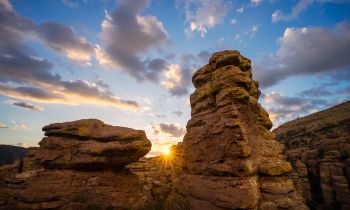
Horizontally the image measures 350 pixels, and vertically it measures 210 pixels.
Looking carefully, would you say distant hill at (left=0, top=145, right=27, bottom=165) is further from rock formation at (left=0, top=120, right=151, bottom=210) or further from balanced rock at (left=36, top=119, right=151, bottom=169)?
rock formation at (left=0, top=120, right=151, bottom=210)

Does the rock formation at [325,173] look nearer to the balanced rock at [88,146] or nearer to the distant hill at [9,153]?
the balanced rock at [88,146]

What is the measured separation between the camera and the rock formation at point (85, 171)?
61.6 ft

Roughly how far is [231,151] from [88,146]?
1339cm

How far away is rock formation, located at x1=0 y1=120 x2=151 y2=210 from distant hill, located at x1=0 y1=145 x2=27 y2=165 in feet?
429

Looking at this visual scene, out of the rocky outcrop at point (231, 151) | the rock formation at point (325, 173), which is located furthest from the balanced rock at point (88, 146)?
the rock formation at point (325, 173)

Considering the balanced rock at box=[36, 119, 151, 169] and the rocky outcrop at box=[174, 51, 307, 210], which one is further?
the balanced rock at box=[36, 119, 151, 169]

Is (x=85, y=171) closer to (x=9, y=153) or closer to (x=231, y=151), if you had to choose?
(x=231, y=151)

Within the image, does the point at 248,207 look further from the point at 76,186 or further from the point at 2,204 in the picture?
the point at 2,204

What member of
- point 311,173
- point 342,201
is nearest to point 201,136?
point 342,201

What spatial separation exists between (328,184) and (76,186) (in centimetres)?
5561

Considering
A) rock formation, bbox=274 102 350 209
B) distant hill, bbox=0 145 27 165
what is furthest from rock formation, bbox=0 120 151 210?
distant hill, bbox=0 145 27 165

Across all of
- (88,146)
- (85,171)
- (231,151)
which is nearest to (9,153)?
(85,171)

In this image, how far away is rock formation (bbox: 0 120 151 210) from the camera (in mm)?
18781

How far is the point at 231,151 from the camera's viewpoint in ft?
55.8
